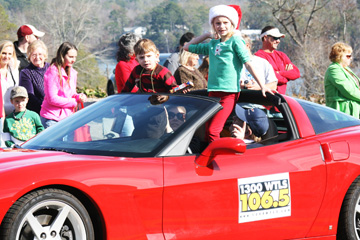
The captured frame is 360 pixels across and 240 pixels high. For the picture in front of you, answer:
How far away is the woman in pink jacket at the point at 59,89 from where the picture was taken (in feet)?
23.7

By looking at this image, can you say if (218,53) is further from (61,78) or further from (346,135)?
(61,78)

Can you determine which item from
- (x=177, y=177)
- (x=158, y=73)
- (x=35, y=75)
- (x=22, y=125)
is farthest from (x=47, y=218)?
(x=35, y=75)

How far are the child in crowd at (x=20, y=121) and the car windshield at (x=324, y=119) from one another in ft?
10.5

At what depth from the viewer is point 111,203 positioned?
3.79 meters

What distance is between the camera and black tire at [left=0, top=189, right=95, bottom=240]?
348 centimetres

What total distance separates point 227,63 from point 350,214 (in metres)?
1.72

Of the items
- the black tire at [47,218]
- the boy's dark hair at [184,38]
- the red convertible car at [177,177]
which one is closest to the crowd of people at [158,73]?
the red convertible car at [177,177]

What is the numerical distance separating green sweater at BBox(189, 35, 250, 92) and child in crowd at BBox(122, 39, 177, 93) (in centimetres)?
98

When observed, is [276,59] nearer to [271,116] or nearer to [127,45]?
[127,45]

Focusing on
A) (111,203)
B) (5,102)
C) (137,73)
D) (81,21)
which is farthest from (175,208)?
(81,21)

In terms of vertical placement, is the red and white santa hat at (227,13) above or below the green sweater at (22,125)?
above

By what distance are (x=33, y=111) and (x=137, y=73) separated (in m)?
1.41

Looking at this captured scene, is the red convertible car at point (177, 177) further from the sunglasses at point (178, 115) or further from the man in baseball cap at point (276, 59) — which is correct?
the man in baseball cap at point (276, 59)

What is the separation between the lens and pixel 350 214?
16.0ft
